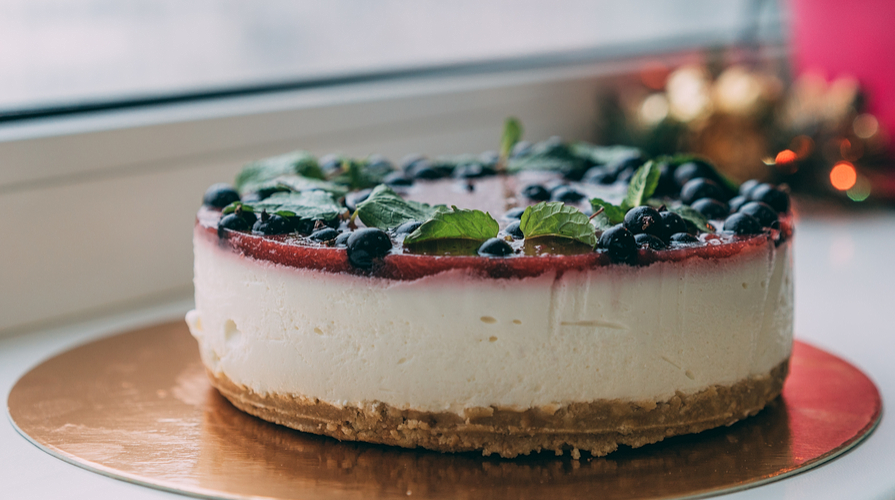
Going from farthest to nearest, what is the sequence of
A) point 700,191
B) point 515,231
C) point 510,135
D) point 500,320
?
point 510,135 < point 700,191 < point 515,231 < point 500,320

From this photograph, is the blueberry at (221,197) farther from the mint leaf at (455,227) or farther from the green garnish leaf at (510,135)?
the green garnish leaf at (510,135)

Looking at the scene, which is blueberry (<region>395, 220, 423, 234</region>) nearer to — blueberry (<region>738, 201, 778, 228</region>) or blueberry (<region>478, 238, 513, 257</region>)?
blueberry (<region>478, 238, 513, 257</region>)

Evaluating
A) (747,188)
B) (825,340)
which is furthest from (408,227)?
(825,340)

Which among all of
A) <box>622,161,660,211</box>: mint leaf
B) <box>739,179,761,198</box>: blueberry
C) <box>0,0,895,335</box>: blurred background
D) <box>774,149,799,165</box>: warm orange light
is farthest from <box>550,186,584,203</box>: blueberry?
<box>774,149,799,165</box>: warm orange light

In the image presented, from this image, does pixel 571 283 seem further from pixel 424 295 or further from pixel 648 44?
pixel 648 44

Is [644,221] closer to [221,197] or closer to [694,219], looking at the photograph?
[694,219]

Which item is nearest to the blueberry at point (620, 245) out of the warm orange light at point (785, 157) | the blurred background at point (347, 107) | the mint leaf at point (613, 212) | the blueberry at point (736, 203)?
the mint leaf at point (613, 212)
